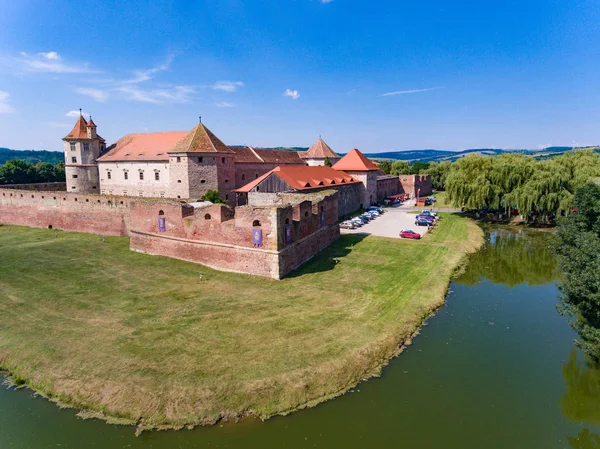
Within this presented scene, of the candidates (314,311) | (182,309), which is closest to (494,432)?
(314,311)

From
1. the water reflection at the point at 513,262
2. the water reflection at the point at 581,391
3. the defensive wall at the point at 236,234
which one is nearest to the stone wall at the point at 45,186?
the defensive wall at the point at 236,234

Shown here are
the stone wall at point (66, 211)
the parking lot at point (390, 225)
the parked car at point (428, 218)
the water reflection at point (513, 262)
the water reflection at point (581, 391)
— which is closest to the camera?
the water reflection at point (581, 391)

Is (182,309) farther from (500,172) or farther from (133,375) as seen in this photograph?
(500,172)

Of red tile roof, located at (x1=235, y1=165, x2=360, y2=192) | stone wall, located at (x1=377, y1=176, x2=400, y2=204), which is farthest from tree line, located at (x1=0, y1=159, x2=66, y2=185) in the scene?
stone wall, located at (x1=377, y1=176, x2=400, y2=204)

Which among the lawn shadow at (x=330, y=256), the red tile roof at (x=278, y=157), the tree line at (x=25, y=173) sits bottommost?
the lawn shadow at (x=330, y=256)

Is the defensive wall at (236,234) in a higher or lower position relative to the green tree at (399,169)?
lower

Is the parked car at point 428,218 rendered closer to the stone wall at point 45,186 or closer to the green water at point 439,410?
the green water at point 439,410

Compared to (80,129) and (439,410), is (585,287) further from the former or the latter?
(80,129)
